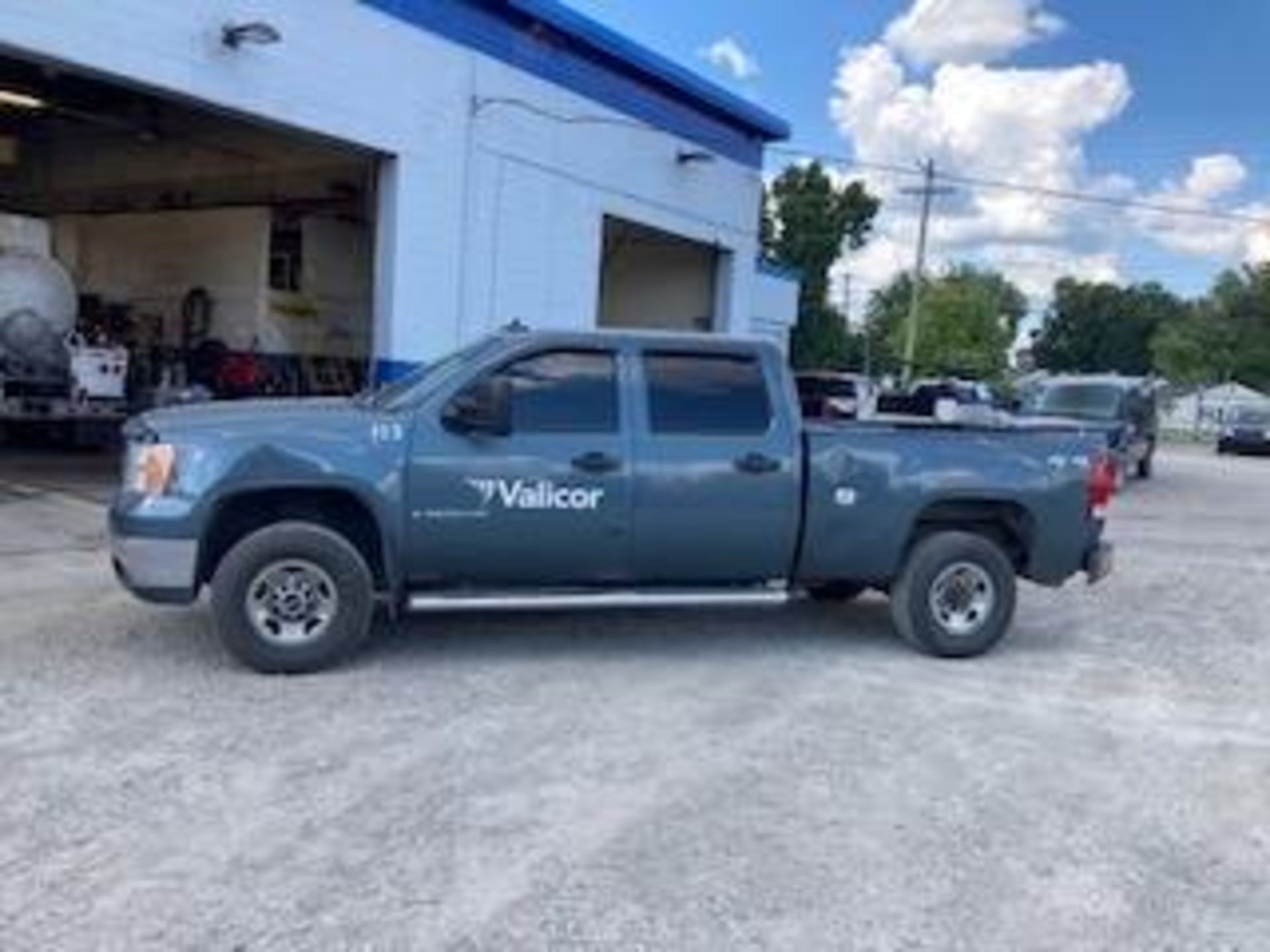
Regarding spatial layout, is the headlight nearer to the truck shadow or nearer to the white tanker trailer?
the truck shadow

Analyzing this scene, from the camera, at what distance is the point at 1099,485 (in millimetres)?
10078

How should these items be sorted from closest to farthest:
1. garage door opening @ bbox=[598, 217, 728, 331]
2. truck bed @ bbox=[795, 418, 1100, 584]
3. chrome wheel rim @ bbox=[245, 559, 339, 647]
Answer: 1. chrome wheel rim @ bbox=[245, 559, 339, 647]
2. truck bed @ bbox=[795, 418, 1100, 584]
3. garage door opening @ bbox=[598, 217, 728, 331]

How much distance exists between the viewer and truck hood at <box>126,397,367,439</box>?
838cm

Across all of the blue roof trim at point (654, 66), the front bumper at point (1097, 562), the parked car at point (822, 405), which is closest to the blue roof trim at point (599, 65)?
the blue roof trim at point (654, 66)

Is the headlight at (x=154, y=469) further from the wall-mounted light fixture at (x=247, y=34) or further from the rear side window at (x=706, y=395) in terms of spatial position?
the wall-mounted light fixture at (x=247, y=34)

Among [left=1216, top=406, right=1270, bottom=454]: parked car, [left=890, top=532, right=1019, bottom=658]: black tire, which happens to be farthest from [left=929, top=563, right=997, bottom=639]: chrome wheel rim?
[left=1216, top=406, right=1270, bottom=454]: parked car

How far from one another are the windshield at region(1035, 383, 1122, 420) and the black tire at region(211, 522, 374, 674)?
66.0 feet

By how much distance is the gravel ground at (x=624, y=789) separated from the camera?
5.13m

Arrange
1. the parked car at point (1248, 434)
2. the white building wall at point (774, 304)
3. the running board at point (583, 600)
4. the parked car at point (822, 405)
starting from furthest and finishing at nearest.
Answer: the parked car at point (1248, 434) → the white building wall at point (774, 304) → the parked car at point (822, 405) → the running board at point (583, 600)

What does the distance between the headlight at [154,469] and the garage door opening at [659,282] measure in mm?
→ 19329

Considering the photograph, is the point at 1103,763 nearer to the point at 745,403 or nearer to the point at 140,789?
the point at 745,403

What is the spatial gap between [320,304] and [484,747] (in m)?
17.5

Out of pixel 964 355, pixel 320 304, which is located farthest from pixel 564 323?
pixel 964 355

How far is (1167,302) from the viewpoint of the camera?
131750mm
